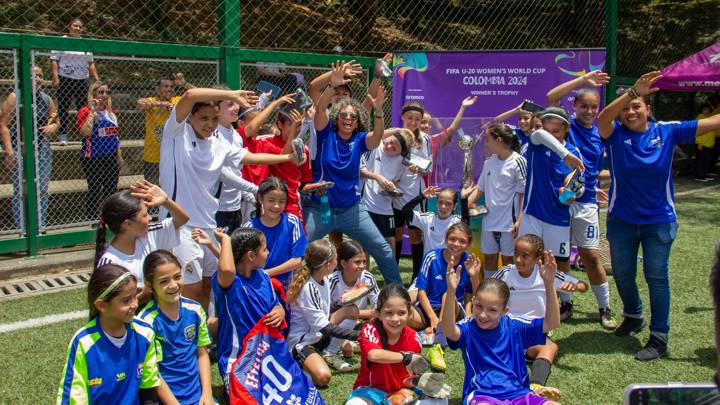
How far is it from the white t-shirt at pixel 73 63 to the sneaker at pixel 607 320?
18.3 ft

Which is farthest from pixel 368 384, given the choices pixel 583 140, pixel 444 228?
pixel 583 140

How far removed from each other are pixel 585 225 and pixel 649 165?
940 mm

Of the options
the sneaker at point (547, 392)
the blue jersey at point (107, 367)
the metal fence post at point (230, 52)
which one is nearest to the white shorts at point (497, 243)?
the sneaker at point (547, 392)

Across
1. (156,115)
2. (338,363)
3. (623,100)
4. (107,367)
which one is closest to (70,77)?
(156,115)

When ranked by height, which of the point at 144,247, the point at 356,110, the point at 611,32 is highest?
the point at 611,32

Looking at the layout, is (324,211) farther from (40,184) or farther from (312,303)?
(40,184)

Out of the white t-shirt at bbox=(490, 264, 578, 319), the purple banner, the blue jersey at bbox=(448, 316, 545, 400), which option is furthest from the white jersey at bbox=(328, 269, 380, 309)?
the purple banner

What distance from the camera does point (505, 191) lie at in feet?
19.5

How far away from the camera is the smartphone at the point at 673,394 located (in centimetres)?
128

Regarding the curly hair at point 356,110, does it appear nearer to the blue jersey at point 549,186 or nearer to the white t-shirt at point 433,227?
the white t-shirt at point 433,227

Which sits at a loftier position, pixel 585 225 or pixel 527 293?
pixel 585 225

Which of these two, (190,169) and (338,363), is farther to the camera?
(338,363)

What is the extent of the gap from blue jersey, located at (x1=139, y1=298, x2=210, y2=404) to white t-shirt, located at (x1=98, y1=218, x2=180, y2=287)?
27 centimetres

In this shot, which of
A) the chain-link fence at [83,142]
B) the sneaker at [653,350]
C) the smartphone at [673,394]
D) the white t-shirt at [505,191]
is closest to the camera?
the smartphone at [673,394]
